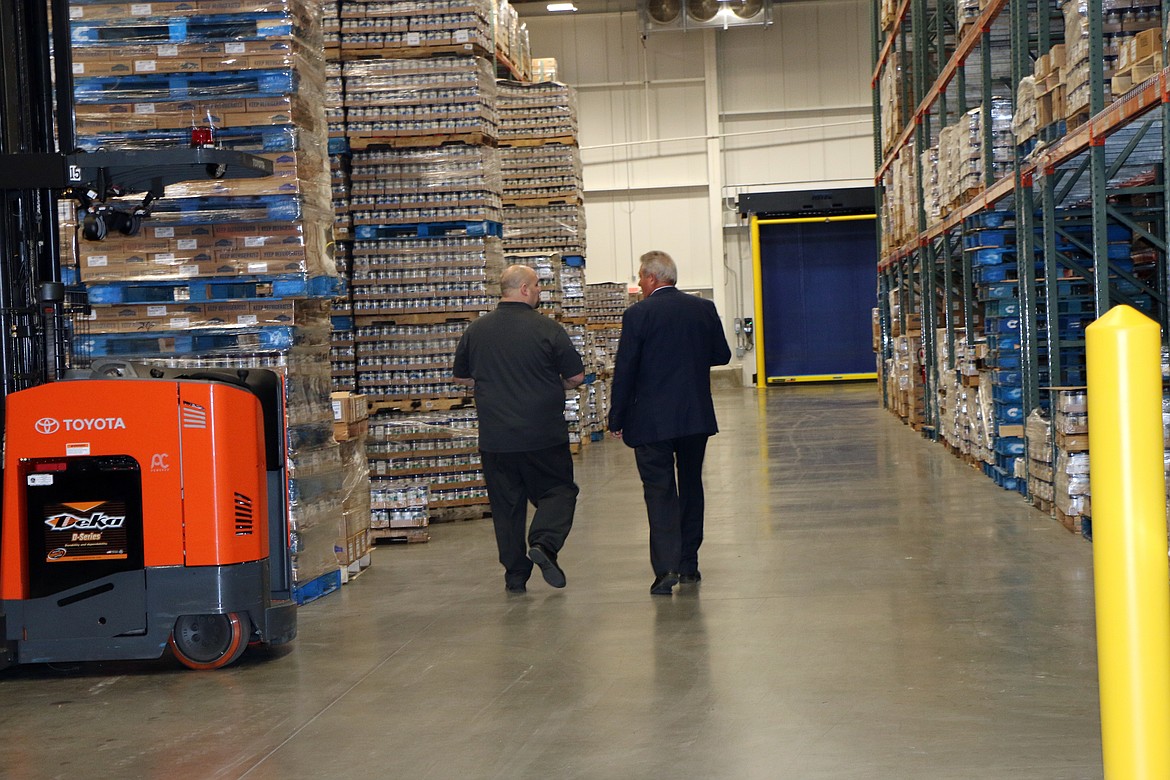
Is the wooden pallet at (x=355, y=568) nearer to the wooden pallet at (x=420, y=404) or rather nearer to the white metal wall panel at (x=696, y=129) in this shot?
the wooden pallet at (x=420, y=404)

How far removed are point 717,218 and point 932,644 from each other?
23248 millimetres

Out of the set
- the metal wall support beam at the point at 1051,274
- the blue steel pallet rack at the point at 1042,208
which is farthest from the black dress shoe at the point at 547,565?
the metal wall support beam at the point at 1051,274

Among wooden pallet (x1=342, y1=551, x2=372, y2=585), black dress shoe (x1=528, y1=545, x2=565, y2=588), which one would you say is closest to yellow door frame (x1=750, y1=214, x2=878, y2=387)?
wooden pallet (x1=342, y1=551, x2=372, y2=585)

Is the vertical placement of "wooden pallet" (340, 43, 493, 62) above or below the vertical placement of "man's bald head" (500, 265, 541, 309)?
above

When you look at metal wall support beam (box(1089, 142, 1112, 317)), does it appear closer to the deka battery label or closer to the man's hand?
the man's hand

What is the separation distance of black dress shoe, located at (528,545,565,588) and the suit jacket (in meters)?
0.79

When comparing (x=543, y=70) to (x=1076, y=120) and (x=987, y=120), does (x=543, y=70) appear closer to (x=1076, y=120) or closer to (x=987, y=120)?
(x=987, y=120)

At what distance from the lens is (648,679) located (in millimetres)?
5172

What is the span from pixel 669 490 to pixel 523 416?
87cm

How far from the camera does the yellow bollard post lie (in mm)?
1854

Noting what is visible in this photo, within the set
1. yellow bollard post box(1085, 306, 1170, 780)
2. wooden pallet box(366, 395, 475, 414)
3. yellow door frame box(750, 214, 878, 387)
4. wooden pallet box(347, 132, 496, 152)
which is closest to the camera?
yellow bollard post box(1085, 306, 1170, 780)

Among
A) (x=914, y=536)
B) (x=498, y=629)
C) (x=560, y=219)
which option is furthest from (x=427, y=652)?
(x=560, y=219)

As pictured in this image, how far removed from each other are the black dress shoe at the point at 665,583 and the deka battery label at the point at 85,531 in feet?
9.00

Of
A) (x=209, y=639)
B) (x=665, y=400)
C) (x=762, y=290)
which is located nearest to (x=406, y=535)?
(x=665, y=400)
